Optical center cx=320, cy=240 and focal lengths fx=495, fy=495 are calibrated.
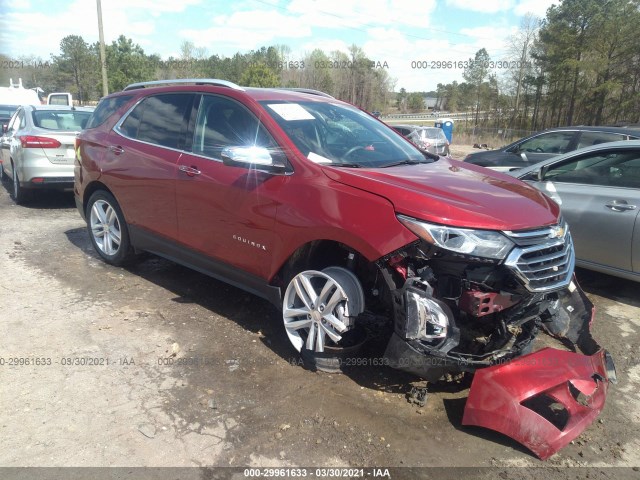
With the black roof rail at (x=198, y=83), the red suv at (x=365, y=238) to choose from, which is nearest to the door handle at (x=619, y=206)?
the red suv at (x=365, y=238)

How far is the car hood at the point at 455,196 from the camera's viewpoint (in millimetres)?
2789

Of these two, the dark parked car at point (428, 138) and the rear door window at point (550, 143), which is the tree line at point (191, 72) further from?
the rear door window at point (550, 143)

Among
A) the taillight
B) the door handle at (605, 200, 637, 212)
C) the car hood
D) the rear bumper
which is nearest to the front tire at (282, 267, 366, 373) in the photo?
the car hood

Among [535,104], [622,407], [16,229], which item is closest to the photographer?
[622,407]

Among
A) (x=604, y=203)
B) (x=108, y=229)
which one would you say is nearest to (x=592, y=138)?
(x=604, y=203)

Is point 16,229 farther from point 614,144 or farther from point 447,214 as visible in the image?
point 614,144

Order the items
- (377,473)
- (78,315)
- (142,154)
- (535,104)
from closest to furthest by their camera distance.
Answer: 1. (377,473)
2. (78,315)
3. (142,154)
4. (535,104)

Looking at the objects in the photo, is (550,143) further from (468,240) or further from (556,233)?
(468,240)

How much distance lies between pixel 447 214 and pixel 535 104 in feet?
119

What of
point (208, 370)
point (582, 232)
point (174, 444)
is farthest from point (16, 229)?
point (582, 232)

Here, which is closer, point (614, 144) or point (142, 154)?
point (142, 154)

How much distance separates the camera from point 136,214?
481cm

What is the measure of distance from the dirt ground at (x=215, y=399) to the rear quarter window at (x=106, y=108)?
1.85 metres

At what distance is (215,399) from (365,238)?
138 cm
